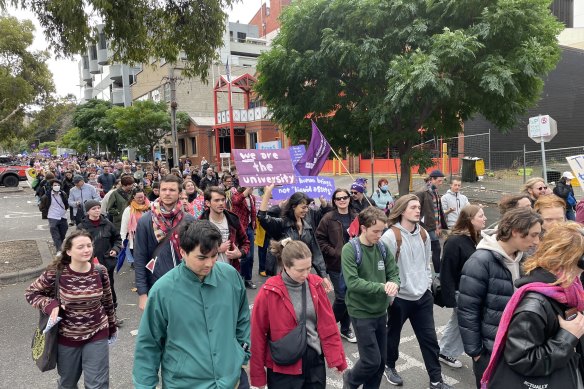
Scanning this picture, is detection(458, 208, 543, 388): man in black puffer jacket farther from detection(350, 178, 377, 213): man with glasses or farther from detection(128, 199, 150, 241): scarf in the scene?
detection(128, 199, 150, 241): scarf

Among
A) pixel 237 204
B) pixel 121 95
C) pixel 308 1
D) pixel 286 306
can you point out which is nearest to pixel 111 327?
pixel 286 306

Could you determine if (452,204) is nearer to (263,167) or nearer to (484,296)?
(263,167)

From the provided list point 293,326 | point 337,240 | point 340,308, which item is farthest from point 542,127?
point 293,326

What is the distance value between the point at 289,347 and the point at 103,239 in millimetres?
3531

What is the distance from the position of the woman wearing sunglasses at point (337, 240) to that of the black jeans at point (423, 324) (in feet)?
3.13

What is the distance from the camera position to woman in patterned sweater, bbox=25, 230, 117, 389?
3.32m

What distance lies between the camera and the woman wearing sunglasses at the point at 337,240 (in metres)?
5.04

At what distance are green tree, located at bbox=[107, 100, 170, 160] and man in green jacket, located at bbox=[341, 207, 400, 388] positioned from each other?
2919 centimetres

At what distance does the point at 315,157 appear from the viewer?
8141 millimetres

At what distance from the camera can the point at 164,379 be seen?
250 cm

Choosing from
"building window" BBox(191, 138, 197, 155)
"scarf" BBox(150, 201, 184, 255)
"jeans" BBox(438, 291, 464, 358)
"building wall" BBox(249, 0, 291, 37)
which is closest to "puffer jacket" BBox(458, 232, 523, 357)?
"jeans" BBox(438, 291, 464, 358)

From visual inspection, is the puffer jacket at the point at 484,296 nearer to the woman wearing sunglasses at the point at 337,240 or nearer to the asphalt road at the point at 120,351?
the asphalt road at the point at 120,351

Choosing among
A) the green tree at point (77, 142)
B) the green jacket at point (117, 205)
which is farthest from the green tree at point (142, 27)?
the green tree at point (77, 142)

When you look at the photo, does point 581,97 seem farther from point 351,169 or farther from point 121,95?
point 121,95
